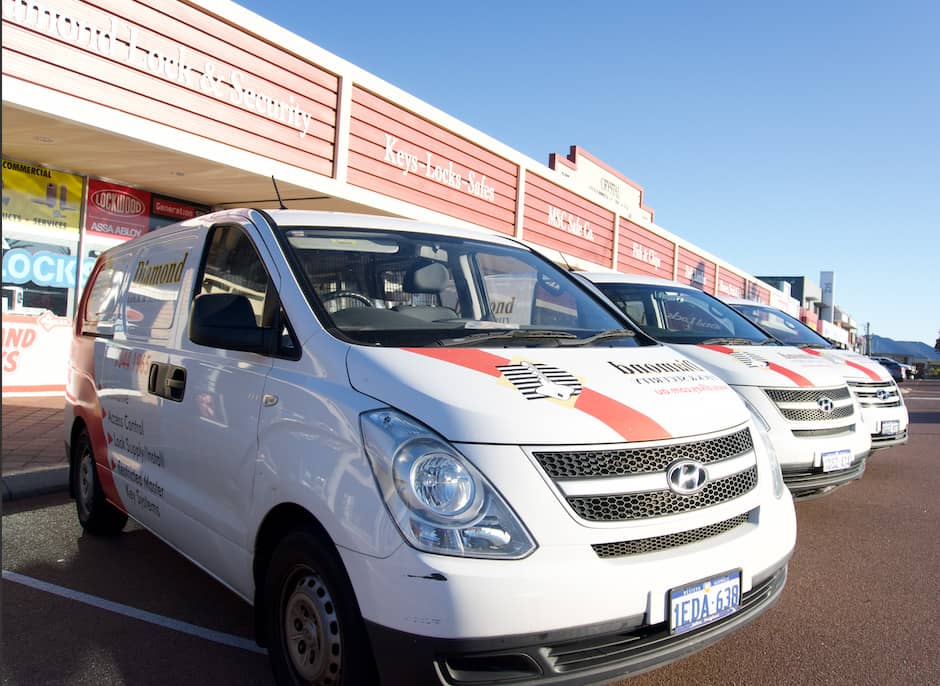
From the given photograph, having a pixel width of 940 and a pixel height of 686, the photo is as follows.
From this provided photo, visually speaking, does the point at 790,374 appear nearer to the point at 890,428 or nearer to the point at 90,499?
the point at 890,428

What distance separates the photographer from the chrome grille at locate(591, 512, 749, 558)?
7.50 feet

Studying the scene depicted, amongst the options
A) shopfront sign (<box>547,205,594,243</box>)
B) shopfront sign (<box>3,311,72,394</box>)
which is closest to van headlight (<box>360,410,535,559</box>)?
shopfront sign (<box>3,311,72,394</box>)

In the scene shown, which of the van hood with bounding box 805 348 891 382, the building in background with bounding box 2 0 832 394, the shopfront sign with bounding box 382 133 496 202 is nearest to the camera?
the van hood with bounding box 805 348 891 382

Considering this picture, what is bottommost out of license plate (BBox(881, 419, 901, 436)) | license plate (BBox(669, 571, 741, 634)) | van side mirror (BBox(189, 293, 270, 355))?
license plate (BBox(669, 571, 741, 634))

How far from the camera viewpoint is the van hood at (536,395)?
230 cm

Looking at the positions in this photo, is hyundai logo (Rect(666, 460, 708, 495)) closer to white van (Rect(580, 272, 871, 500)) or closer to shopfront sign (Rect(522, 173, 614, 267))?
white van (Rect(580, 272, 871, 500))

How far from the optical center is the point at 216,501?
3059 mm

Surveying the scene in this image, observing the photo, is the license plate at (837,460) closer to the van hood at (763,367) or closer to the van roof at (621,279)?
the van hood at (763,367)

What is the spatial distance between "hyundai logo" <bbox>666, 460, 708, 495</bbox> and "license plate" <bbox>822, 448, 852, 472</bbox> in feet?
9.77

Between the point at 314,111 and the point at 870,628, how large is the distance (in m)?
9.06

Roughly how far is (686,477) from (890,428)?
5624 mm

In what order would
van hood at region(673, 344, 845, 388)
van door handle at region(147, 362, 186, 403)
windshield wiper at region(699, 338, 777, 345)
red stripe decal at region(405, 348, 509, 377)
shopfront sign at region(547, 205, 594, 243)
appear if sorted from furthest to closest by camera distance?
shopfront sign at region(547, 205, 594, 243), windshield wiper at region(699, 338, 777, 345), van hood at region(673, 344, 845, 388), van door handle at region(147, 362, 186, 403), red stripe decal at region(405, 348, 509, 377)

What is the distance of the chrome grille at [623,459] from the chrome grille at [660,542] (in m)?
0.21

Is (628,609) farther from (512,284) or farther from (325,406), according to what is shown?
(512,284)
